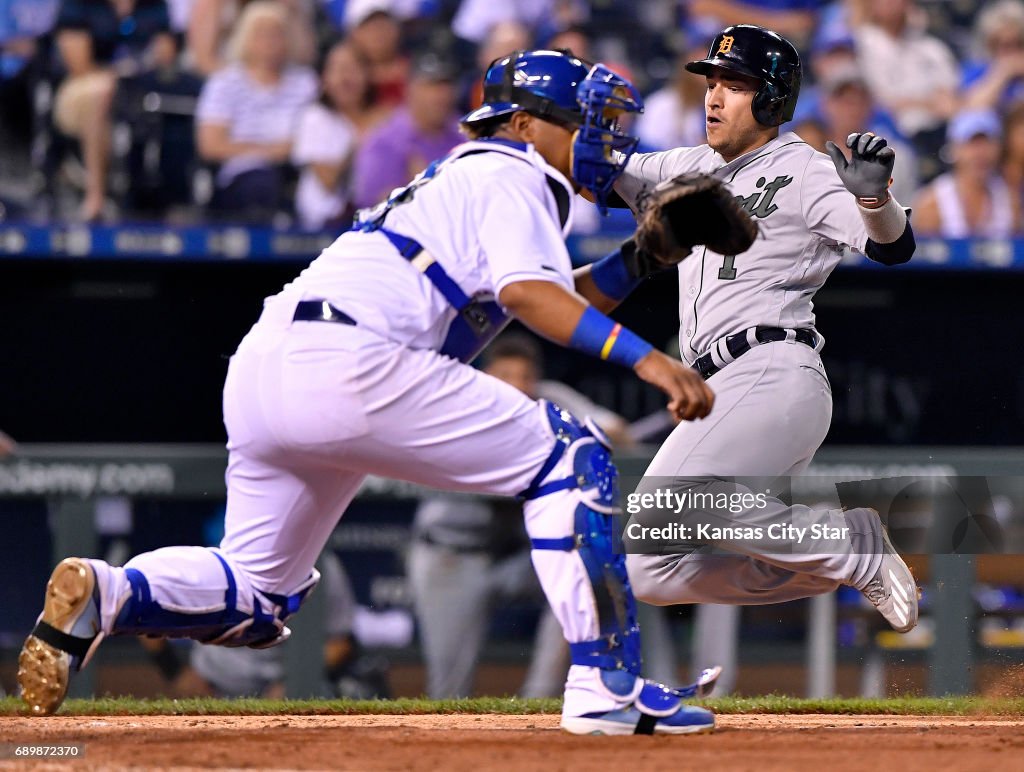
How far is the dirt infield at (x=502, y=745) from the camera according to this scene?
315cm

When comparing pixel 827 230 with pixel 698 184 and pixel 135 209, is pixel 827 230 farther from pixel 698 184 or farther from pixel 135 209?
pixel 135 209

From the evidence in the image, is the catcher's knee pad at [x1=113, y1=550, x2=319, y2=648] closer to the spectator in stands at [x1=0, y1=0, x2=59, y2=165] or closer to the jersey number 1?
the jersey number 1

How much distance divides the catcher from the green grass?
137 centimetres

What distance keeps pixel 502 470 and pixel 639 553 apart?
97cm

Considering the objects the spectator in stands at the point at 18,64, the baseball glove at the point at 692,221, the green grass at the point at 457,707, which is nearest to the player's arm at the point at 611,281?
the baseball glove at the point at 692,221

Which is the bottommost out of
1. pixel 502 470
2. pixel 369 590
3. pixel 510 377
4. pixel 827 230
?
pixel 369 590

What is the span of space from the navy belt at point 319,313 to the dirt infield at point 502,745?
0.96 m

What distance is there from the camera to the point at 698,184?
3568 mm

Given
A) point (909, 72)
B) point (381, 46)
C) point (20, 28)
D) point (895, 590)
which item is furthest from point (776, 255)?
point (20, 28)

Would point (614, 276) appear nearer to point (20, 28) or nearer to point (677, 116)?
point (677, 116)

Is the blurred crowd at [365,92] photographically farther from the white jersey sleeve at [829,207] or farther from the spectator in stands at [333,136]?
the white jersey sleeve at [829,207]

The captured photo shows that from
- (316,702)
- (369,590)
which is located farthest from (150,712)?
(369,590)

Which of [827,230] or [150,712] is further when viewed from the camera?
[150,712]

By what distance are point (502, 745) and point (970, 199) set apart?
4979mm
